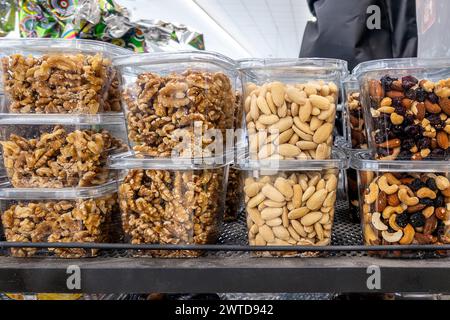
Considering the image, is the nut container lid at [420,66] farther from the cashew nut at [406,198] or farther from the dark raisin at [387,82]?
the cashew nut at [406,198]

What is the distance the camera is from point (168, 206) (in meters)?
0.62

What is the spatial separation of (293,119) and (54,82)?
381mm

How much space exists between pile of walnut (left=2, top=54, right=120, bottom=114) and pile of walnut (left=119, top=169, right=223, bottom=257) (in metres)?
0.15

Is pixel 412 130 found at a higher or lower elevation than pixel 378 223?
higher

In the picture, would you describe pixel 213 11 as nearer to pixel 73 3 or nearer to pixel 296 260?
pixel 73 3

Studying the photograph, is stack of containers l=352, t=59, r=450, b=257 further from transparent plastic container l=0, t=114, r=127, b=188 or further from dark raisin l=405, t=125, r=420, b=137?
transparent plastic container l=0, t=114, r=127, b=188

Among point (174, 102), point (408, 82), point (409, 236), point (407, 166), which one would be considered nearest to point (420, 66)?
point (408, 82)

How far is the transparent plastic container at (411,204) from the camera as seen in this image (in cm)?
58

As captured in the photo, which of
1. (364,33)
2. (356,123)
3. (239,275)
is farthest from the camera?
(364,33)

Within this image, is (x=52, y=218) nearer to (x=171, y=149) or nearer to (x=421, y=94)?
(x=171, y=149)

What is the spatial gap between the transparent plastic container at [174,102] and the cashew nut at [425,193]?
1.02 ft

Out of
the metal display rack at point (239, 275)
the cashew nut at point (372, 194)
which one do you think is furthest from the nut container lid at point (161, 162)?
the cashew nut at point (372, 194)
